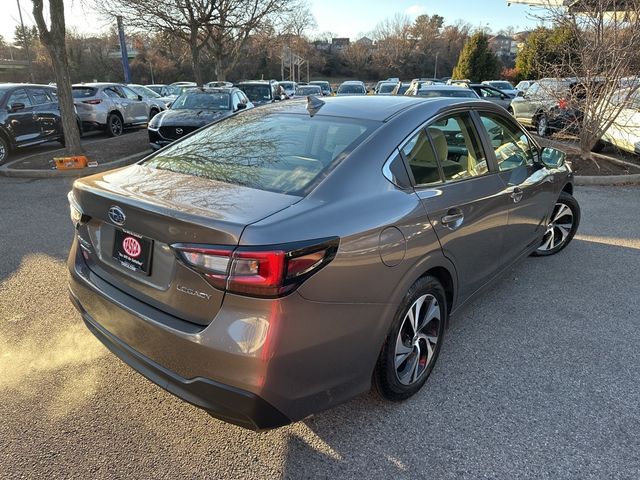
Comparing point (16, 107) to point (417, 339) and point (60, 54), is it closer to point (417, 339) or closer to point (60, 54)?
point (60, 54)

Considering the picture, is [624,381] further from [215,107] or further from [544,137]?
[544,137]

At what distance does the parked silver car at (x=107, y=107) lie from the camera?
13.2m

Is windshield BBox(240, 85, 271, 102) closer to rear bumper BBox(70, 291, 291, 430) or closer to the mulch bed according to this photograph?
the mulch bed

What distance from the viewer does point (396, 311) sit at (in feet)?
7.64

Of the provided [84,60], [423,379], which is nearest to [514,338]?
[423,379]

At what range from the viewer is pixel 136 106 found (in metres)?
14.8

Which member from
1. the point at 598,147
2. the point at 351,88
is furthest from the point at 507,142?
the point at 351,88

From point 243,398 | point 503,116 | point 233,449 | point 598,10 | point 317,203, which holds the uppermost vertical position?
point 598,10

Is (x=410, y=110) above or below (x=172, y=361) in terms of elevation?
above

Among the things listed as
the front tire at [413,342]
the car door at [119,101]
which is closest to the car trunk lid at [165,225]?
the front tire at [413,342]

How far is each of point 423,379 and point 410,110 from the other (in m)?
1.60

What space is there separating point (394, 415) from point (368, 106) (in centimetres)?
185

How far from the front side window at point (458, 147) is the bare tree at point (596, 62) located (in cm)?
719

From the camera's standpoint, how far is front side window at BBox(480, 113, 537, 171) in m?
3.40
